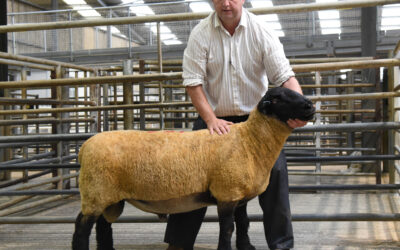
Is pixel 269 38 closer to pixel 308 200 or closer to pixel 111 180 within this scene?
pixel 111 180

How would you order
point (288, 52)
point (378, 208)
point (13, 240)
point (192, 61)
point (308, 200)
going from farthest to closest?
point (288, 52)
point (308, 200)
point (378, 208)
point (13, 240)
point (192, 61)

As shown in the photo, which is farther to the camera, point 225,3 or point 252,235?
point 252,235

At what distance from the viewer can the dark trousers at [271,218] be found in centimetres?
219

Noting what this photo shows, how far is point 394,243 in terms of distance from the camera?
8.77ft

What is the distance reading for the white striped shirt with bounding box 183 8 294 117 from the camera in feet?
7.43

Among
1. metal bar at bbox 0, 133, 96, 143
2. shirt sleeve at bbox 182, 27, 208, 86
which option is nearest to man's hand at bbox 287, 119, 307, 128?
shirt sleeve at bbox 182, 27, 208, 86

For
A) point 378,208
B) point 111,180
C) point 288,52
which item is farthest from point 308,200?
point 288,52

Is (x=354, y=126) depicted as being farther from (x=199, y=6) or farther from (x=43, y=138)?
(x=199, y=6)

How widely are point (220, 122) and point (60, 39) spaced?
50.3ft

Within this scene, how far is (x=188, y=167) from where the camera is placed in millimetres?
2008

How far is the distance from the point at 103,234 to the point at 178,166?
635 mm

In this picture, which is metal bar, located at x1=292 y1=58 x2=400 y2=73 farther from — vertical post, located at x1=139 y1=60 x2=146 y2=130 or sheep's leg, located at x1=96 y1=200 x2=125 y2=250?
vertical post, located at x1=139 y1=60 x2=146 y2=130

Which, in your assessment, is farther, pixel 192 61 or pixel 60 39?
pixel 60 39

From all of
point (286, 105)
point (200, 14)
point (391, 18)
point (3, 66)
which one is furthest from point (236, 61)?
point (391, 18)
